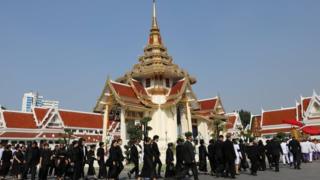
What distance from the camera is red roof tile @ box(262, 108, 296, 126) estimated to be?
153ft

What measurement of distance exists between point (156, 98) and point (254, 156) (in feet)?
59.7

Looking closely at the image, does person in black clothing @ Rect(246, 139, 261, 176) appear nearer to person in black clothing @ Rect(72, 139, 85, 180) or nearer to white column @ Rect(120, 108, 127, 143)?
person in black clothing @ Rect(72, 139, 85, 180)

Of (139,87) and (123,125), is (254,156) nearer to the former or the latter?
(123,125)

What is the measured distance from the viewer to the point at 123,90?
28.9m

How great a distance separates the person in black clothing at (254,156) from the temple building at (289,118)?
1055 inches

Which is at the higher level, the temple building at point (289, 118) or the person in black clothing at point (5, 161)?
the temple building at point (289, 118)

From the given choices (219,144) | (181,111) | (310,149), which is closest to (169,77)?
(181,111)

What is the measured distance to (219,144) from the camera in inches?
487

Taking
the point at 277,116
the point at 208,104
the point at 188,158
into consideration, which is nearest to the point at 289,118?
the point at 277,116

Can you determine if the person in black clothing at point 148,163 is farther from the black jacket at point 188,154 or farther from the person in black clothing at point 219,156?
the person in black clothing at point 219,156

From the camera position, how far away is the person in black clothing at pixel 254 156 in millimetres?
12930

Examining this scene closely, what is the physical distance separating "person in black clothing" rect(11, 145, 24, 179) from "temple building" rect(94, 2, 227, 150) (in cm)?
1305

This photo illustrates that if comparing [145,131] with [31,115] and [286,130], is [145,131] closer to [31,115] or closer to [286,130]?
[31,115]

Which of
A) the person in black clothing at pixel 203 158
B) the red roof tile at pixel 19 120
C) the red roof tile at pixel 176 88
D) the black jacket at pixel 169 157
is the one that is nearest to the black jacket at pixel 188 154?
the black jacket at pixel 169 157
